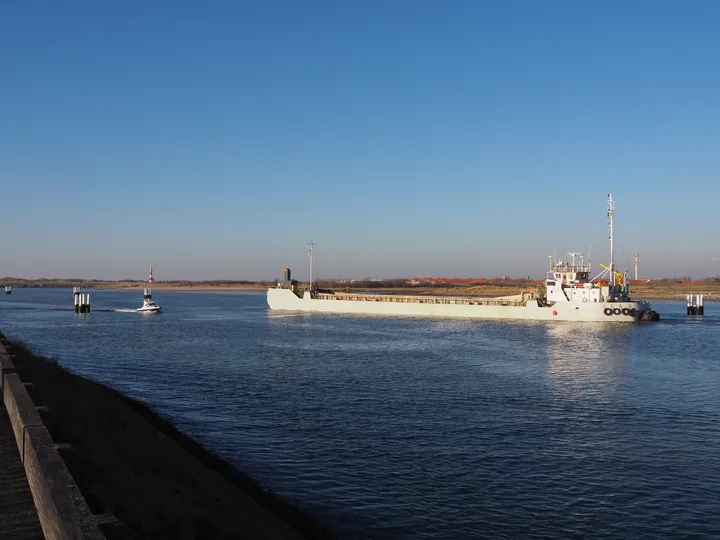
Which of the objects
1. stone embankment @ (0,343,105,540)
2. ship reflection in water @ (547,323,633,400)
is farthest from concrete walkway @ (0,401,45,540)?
ship reflection in water @ (547,323,633,400)

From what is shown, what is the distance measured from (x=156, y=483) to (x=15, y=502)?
11.2 feet

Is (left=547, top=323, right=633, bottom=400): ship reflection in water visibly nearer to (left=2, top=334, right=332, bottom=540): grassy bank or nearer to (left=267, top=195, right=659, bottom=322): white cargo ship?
(left=267, top=195, right=659, bottom=322): white cargo ship

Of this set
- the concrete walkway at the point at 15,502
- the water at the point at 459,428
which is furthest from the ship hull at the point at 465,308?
the concrete walkway at the point at 15,502

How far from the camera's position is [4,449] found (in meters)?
8.75

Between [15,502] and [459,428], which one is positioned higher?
[15,502]

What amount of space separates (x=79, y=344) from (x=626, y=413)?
3652cm

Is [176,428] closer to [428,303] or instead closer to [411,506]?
[411,506]

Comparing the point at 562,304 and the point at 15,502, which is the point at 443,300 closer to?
the point at 562,304

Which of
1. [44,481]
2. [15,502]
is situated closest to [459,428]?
[15,502]

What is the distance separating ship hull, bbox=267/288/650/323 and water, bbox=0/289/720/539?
21981 mm

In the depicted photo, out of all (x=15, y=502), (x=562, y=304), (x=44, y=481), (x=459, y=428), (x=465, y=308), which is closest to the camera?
(x=44, y=481)

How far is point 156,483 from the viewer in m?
10.1

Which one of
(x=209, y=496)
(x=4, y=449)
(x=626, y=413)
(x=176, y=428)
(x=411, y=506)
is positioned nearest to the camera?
(x=4, y=449)

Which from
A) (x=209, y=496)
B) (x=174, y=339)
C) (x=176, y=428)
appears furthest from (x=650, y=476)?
(x=174, y=339)
